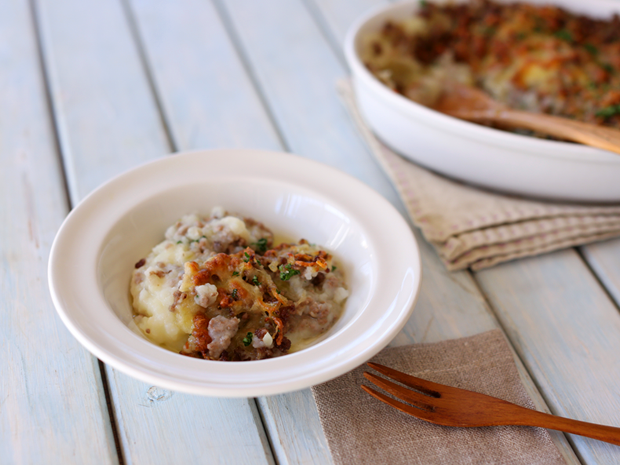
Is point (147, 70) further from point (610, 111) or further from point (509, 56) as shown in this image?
point (610, 111)

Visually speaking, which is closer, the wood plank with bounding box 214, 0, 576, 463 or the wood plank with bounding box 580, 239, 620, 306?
the wood plank with bounding box 214, 0, 576, 463

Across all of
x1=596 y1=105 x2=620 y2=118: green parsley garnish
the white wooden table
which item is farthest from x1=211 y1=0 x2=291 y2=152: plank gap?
x1=596 y1=105 x2=620 y2=118: green parsley garnish

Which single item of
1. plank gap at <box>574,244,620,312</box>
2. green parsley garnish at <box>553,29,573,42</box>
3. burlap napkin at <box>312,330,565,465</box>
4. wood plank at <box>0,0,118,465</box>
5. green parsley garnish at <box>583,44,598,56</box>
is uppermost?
green parsley garnish at <box>553,29,573,42</box>

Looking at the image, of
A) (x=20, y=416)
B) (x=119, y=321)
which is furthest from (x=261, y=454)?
(x=20, y=416)

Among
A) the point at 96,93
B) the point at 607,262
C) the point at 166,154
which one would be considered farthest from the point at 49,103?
the point at 607,262

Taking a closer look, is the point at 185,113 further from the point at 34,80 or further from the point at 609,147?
the point at 609,147

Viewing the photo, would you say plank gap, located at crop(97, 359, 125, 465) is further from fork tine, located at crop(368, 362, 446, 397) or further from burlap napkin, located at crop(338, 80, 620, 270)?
burlap napkin, located at crop(338, 80, 620, 270)

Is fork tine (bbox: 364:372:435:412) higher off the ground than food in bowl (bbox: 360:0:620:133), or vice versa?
food in bowl (bbox: 360:0:620:133)

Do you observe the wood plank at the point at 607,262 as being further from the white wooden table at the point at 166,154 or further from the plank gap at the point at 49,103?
the plank gap at the point at 49,103
